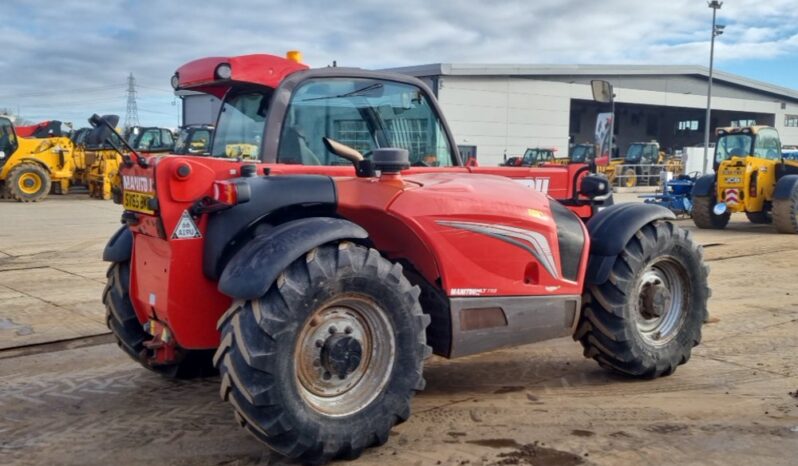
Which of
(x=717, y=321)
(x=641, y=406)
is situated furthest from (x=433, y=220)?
(x=717, y=321)

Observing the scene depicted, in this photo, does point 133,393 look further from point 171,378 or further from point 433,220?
point 433,220

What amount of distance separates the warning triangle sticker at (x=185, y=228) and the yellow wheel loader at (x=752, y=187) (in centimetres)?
1392

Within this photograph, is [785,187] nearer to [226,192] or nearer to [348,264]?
[348,264]

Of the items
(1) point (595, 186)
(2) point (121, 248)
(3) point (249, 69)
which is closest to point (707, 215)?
(1) point (595, 186)

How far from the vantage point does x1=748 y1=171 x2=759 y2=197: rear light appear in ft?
51.8

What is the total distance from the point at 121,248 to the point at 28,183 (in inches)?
754

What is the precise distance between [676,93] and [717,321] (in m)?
46.8

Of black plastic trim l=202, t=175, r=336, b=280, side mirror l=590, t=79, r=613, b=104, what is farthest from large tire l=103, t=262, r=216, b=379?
side mirror l=590, t=79, r=613, b=104

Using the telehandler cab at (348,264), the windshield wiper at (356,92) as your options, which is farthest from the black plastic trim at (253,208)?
the windshield wiper at (356,92)

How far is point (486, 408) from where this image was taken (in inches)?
181

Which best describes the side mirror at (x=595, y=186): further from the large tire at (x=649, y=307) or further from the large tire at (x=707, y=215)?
the large tire at (x=707, y=215)

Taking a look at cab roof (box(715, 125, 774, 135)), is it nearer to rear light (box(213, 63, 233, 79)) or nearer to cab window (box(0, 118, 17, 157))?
rear light (box(213, 63, 233, 79))

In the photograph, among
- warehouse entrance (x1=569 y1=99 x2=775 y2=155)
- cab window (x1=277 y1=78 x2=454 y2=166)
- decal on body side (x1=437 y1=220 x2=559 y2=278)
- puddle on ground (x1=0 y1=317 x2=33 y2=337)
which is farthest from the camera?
warehouse entrance (x1=569 y1=99 x2=775 y2=155)

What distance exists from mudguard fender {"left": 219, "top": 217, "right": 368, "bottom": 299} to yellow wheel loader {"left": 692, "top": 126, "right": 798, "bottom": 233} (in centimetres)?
1357
